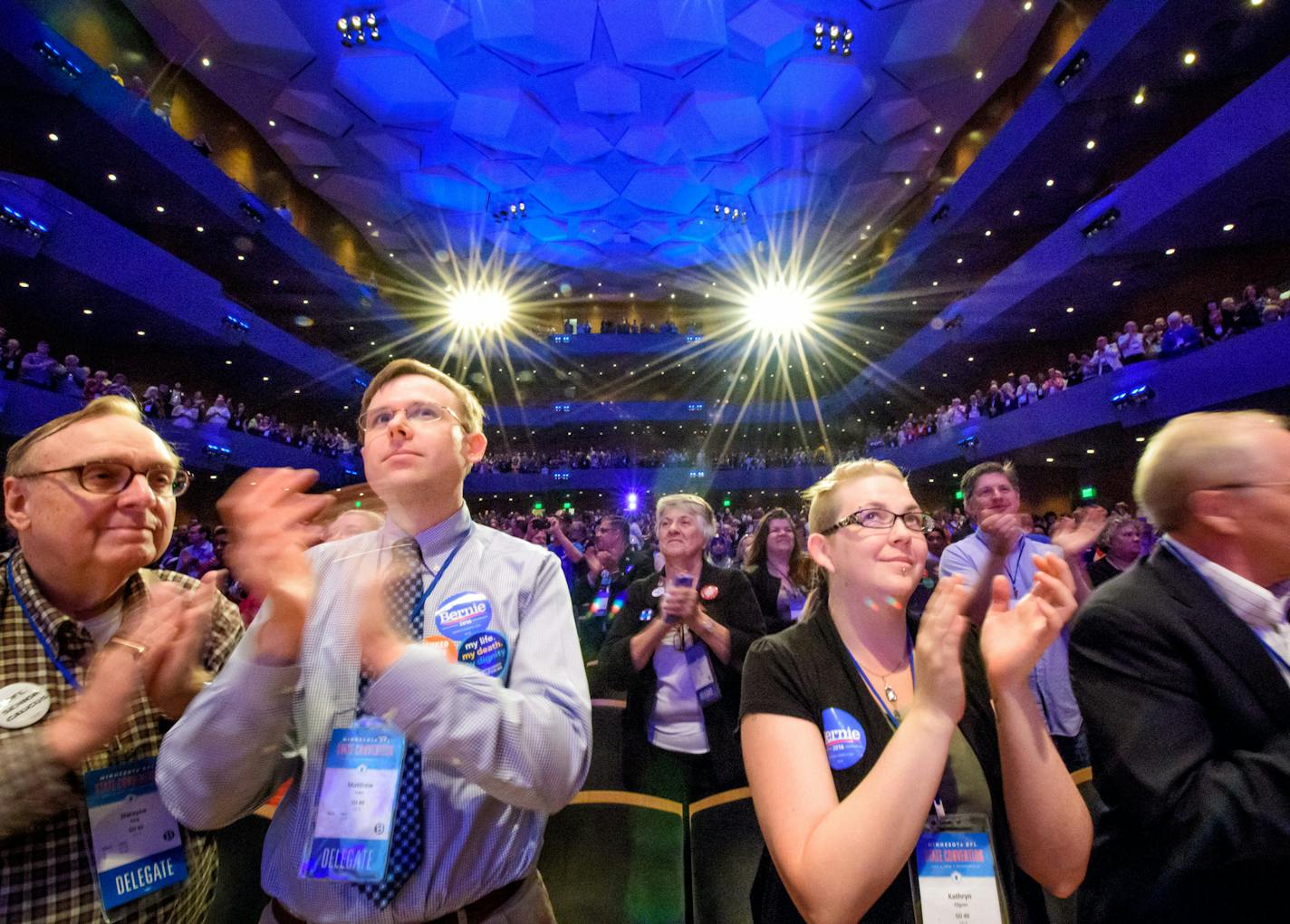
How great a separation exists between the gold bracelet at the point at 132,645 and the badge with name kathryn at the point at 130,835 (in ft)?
0.85

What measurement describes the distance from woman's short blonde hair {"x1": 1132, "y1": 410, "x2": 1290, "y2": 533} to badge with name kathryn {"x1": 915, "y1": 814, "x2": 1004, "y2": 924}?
930mm

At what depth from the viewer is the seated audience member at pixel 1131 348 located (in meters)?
10.6

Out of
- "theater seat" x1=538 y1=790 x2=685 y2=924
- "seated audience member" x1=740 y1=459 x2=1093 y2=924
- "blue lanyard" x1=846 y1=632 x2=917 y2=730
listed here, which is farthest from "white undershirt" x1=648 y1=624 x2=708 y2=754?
"blue lanyard" x1=846 y1=632 x2=917 y2=730

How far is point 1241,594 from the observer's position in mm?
1335

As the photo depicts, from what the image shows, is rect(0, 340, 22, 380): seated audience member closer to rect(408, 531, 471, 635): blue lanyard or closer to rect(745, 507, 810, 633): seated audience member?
rect(745, 507, 810, 633): seated audience member

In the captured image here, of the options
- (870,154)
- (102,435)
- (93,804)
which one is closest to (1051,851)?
(93,804)

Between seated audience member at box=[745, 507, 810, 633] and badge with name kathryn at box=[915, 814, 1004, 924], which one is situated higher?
seated audience member at box=[745, 507, 810, 633]

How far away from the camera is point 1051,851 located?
1.21 metres

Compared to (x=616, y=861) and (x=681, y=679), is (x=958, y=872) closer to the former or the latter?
(x=616, y=861)

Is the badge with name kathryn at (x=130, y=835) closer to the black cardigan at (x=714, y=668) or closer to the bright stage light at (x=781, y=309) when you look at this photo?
the black cardigan at (x=714, y=668)

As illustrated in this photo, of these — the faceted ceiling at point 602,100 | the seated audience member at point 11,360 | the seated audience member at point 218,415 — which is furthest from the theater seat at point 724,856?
the faceted ceiling at point 602,100

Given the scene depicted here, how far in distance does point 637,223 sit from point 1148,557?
2234cm

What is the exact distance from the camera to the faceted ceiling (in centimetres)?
1292

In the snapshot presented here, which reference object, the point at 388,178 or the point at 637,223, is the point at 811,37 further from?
the point at 388,178
